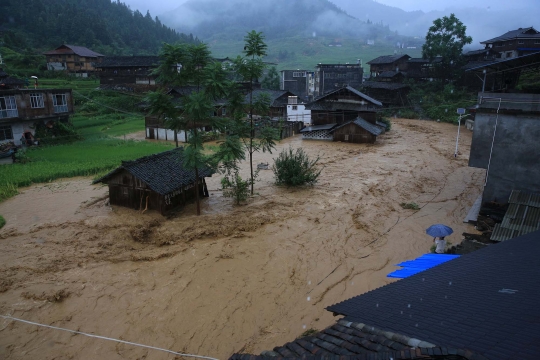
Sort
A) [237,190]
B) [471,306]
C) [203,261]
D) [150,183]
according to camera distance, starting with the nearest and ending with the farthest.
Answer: [471,306], [203,261], [150,183], [237,190]

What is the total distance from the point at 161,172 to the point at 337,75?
2061 inches

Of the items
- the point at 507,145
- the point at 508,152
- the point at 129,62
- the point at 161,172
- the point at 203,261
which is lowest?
the point at 203,261

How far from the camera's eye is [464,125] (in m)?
45.0

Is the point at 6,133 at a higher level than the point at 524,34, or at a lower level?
lower

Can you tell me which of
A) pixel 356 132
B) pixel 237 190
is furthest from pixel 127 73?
pixel 237 190

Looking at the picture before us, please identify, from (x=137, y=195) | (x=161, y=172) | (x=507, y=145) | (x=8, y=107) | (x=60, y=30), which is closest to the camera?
(x=507, y=145)

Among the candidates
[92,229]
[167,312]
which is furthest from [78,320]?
[92,229]

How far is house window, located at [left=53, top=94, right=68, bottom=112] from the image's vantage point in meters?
33.6

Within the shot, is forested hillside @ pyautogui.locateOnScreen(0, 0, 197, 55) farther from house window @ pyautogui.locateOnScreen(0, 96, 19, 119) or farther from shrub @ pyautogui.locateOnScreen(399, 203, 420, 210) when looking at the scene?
shrub @ pyautogui.locateOnScreen(399, 203, 420, 210)

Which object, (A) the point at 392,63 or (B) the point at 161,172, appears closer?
(B) the point at 161,172

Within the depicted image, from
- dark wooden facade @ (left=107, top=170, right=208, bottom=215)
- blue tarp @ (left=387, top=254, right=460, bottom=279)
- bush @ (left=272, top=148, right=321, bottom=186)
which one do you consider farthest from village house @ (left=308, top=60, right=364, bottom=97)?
blue tarp @ (left=387, top=254, right=460, bottom=279)

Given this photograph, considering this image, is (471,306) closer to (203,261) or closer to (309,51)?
(203,261)

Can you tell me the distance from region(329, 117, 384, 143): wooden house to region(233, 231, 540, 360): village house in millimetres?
30466

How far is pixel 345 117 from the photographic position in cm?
4150
